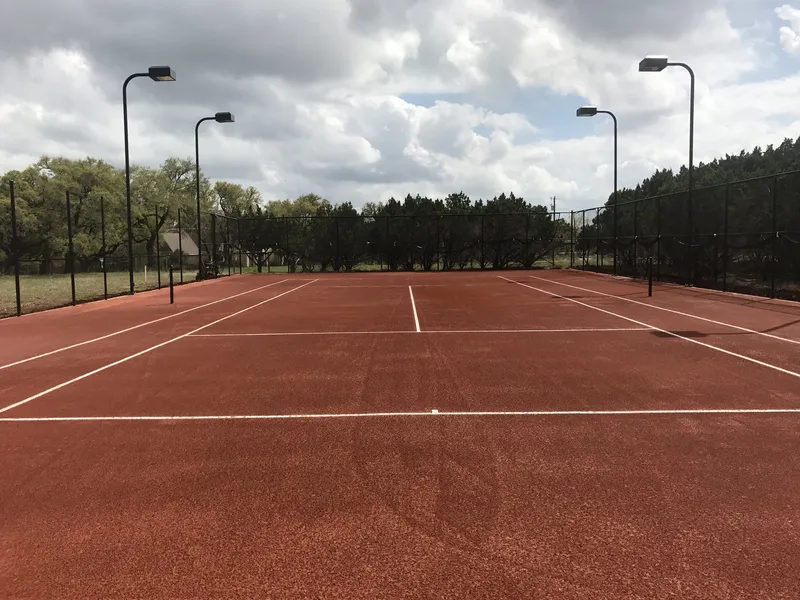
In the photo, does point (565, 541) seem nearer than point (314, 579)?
No

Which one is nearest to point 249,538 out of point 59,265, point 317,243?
point 317,243

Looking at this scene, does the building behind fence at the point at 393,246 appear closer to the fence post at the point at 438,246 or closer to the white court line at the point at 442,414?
the fence post at the point at 438,246

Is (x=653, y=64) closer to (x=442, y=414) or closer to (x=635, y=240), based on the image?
(x=635, y=240)

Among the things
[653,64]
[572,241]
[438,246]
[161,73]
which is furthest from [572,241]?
[161,73]

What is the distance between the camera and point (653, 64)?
18.8 meters

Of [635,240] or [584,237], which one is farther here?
[584,237]

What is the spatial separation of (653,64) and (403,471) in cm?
1887

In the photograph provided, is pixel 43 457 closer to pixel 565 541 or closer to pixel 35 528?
pixel 35 528

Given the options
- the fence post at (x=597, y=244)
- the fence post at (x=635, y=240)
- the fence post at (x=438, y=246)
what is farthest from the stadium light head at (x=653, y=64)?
the fence post at (x=438, y=246)

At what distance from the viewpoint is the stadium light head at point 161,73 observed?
1852 centimetres

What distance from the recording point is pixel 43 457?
15.7ft

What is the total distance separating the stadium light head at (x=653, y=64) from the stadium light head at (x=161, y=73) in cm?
1520

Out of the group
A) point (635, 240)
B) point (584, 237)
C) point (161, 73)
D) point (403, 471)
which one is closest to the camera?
point (403, 471)

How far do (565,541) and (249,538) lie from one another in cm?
184
